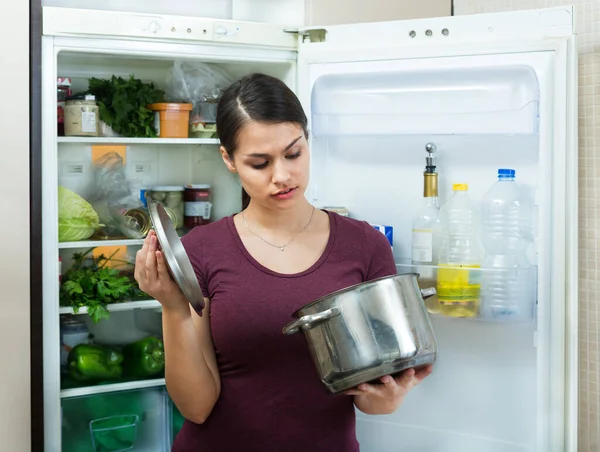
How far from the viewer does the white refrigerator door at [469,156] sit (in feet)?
5.62

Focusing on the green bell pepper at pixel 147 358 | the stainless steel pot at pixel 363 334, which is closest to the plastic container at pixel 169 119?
the green bell pepper at pixel 147 358

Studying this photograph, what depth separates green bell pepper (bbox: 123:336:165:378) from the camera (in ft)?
7.30

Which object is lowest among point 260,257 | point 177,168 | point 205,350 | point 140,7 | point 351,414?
point 351,414

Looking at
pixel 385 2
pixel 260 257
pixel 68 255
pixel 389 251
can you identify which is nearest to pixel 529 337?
pixel 389 251

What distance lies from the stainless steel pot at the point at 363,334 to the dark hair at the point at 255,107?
1.09 ft

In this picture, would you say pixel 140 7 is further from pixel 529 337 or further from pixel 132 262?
pixel 529 337

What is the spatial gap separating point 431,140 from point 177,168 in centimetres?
87

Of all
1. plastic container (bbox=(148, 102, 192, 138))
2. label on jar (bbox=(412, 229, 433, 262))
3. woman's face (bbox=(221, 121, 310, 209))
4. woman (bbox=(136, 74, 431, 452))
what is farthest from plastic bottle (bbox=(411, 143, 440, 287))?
plastic container (bbox=(148, 102, 192, 138))

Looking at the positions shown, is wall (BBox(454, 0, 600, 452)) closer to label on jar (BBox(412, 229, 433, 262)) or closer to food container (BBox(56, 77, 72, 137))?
label on jar (BBox(412, 229, 433, 262))

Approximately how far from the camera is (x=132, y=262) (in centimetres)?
231

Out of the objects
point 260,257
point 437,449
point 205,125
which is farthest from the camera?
point 205,125

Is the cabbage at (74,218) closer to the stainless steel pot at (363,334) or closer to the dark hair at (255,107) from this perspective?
the dark hair at (255,107)

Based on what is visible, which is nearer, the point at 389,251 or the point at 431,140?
the point at 389,251

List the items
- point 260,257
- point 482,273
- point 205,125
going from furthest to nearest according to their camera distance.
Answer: point 205,125
point 482,273
point 260,257
